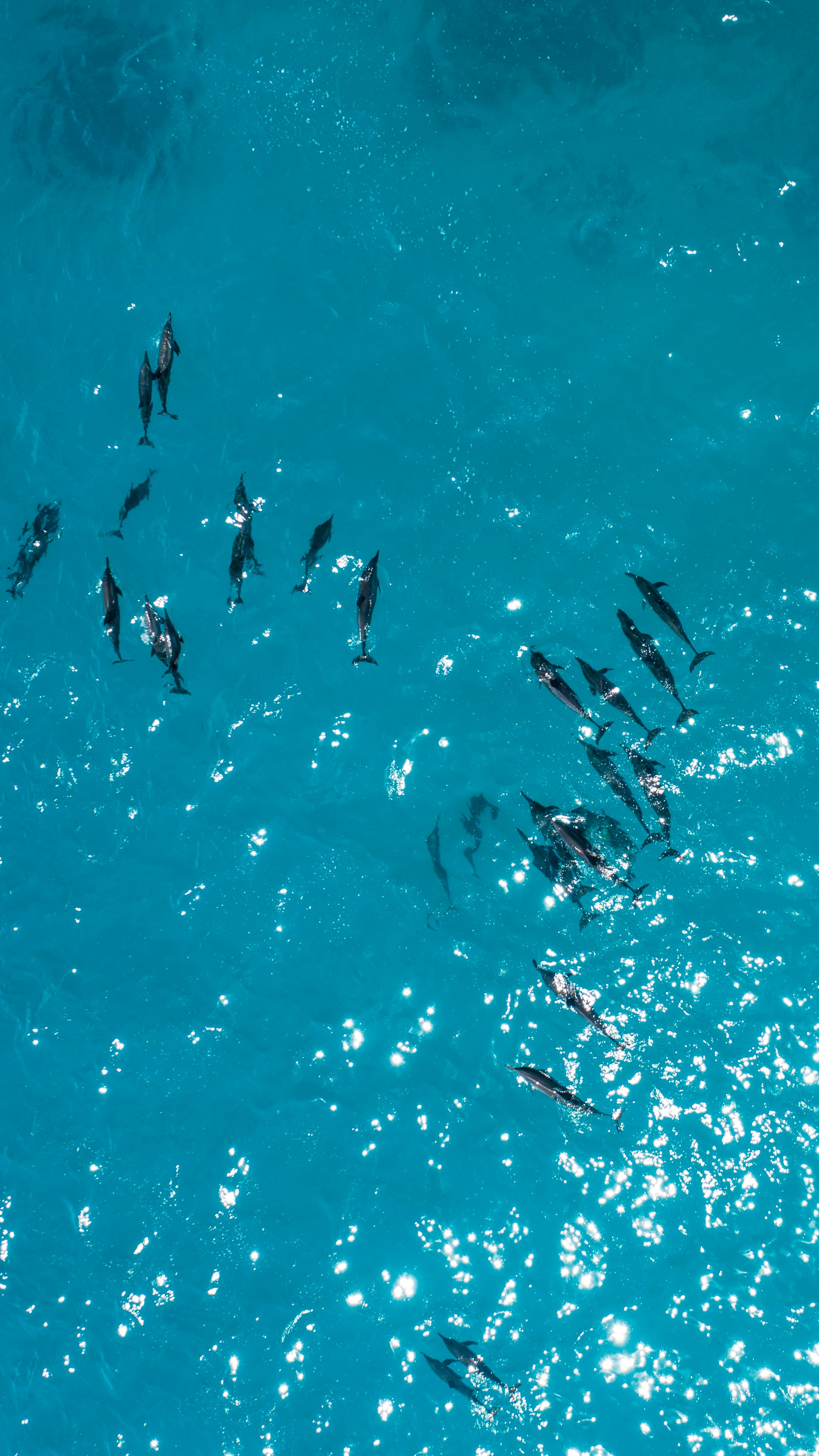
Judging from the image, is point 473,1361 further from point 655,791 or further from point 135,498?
point 135,498

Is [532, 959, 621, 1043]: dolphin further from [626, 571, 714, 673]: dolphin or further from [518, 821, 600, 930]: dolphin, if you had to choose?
[626, 571, 714, 673]: dolphin

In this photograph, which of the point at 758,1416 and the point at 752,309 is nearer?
the point at 758,1416

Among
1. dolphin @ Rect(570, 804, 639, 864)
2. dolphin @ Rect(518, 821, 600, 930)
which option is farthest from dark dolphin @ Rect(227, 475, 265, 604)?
dolphin @ Rect(570, 804, 639, 864)

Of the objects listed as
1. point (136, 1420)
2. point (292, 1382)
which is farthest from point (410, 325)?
point (136, 1420)

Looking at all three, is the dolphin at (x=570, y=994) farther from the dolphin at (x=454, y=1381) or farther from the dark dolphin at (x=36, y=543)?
the dark dolphin at (x=36, y=543)

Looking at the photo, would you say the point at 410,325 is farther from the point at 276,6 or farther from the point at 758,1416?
the point at 758,1416

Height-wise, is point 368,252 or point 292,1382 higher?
point 368,252

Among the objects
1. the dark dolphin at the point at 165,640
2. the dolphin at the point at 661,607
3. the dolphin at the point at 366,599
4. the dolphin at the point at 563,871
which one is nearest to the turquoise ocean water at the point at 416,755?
the dolphin at the point at 563,871
